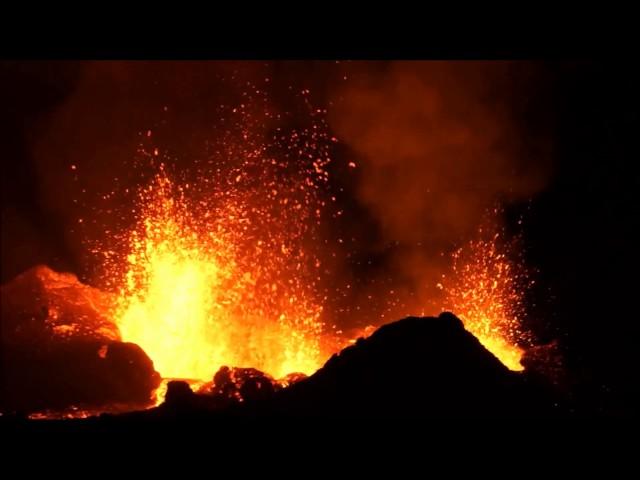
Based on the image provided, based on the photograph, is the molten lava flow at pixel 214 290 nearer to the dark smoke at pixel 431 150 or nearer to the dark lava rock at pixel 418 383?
the dark smoke at pixel 431 150

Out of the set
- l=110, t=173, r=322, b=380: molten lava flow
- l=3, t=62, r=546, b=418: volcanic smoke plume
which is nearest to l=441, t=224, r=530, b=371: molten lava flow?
l=3, t=62, r=546, b=418: volcanic smoke plume

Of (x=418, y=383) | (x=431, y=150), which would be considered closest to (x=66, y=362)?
(x=418, y=383)

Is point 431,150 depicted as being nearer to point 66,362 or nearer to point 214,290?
point 214,290

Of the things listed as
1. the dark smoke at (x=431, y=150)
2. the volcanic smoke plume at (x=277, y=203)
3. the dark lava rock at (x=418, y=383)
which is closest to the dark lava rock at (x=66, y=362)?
the volcanic smoke plume at (x=277, y=203)

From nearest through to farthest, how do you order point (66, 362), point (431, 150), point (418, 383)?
point (418, 383)
point (66, 362)
point (431, 150)

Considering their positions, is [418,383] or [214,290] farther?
[214,290]
